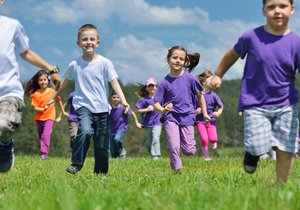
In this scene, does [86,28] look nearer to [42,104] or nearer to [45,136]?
[42,104]

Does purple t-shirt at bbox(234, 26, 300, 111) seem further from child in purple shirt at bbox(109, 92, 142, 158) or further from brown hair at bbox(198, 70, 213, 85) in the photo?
child in purple shirt at bbox(109, 92, 142, 158)

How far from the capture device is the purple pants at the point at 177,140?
10.1m

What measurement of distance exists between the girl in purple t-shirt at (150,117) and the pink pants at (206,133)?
97.7 inches

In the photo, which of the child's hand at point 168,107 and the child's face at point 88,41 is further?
the child's hand at point 168,107

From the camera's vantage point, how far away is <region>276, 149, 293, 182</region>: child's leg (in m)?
6.11

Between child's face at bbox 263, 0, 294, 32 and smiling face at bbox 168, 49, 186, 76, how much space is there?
4.50 m

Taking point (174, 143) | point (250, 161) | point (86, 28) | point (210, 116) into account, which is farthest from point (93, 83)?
point (210, 116)

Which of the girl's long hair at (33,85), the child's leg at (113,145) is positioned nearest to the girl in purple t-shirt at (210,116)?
the child's leg at (113,145)

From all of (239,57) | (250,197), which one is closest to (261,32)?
(239,57)

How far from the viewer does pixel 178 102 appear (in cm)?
1049

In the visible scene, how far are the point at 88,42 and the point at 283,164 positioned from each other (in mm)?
4284

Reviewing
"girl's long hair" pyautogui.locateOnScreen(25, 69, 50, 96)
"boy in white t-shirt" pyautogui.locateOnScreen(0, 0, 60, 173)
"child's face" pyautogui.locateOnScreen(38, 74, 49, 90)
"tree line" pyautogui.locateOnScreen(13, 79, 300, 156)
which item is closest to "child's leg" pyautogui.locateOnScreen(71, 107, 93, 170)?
"boy in white t-shirt" pyautogui.locateOnScreen(0, 0, 60, 173)

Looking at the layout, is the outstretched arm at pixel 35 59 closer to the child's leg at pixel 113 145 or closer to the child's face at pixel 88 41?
the child's face at pixel 88 41

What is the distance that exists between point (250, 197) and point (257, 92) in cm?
195
